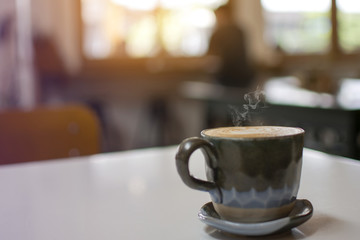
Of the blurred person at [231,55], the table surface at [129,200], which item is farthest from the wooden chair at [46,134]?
the blurred person at [231,55]

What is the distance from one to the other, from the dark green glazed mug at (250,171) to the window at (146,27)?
4036 millimetres

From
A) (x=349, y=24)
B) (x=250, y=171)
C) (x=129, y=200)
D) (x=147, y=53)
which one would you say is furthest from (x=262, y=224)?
(x=349, y=24)

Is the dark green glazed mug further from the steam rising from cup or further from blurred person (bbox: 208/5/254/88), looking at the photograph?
blurred person (bbox: 208/5/254/88)

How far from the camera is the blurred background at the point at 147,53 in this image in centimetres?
395

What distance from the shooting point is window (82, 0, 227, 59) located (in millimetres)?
4383

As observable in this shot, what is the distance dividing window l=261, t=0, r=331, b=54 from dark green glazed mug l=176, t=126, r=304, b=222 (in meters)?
4.84

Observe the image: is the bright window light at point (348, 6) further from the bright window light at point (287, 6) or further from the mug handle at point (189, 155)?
the mug handle at point (189, 155)

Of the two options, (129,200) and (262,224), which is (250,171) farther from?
(129,200)

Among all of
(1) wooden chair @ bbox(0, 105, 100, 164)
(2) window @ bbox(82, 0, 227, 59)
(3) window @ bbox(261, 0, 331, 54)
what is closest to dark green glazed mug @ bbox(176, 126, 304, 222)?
(1) wooden chair @ bbox(0, 105, 100, 164)

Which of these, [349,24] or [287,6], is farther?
[287,6]

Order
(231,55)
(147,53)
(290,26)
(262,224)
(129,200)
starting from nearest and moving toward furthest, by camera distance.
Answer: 1. (262,224)
2. (129,200)
3. (231,55)
4. (147,53)
5. (290,26)

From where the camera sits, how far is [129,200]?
23.9 inches

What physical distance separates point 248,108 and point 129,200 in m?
0.21

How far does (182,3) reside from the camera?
187 inches
